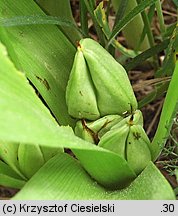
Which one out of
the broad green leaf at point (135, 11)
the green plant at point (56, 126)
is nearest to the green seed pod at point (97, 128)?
the green plant at point (56, 126)

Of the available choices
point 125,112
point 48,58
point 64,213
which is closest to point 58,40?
point 48,58

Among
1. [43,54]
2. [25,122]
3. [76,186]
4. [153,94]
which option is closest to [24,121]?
[25,122]

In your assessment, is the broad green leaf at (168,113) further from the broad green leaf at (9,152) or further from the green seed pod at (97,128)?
the broad green leaf at (9,152)

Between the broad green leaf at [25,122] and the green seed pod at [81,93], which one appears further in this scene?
the green seed pod at [81,93]

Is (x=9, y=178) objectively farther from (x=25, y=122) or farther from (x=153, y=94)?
(x=153, y=94)

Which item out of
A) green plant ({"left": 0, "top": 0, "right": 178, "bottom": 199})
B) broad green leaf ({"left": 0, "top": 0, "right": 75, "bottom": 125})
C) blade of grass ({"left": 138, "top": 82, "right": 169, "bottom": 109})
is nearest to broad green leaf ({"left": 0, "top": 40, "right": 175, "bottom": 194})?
green plant ({"left": 0, "top": 0, "right": 178, "bottom": 199})

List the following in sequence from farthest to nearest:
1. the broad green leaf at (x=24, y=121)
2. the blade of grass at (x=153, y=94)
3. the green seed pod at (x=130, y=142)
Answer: the blade of grass at (x=153, y=94) < the green seed pod at (x=130, y=142) < the broad green leaf at (x=24, y=121)

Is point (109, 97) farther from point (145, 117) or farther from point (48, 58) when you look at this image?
point (145, 117)
